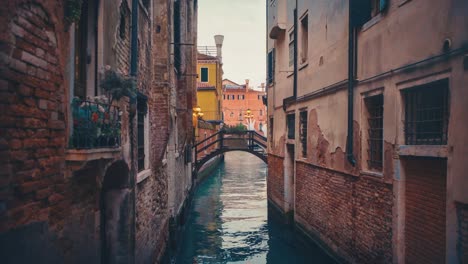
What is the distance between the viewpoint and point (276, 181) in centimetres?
1398

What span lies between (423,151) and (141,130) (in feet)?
16.2

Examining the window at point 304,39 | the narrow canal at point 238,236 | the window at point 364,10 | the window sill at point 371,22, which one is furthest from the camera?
the window at point 304,39

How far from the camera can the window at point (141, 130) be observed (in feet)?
23.6

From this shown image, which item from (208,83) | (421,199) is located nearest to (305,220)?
(421,199)

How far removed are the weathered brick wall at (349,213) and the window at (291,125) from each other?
5.81 ft

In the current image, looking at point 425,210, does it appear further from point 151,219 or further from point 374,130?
point 151,219

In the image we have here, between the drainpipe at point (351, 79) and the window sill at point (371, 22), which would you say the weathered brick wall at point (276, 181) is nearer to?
the drainpipe at point (351, 79)

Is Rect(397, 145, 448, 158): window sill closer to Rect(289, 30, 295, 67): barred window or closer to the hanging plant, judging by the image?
the hanging plant

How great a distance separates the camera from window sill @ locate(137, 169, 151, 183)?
6630mm

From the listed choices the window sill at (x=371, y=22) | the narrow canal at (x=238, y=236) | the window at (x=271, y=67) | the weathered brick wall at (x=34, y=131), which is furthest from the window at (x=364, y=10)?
the window at (x=271, y=67)

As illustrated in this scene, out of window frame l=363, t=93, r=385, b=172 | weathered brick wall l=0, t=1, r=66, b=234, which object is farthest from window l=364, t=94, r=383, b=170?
weathered brick wall l=0, t=1, r=66, b=234

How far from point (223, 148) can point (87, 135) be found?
15.3m

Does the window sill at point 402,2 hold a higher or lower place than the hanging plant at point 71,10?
higher

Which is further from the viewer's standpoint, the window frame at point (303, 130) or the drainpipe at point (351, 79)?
the window frame at point (303, 130)
